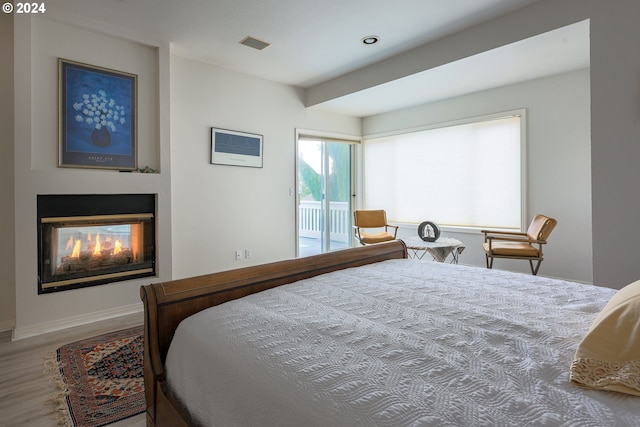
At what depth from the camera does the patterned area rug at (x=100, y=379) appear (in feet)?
5.62

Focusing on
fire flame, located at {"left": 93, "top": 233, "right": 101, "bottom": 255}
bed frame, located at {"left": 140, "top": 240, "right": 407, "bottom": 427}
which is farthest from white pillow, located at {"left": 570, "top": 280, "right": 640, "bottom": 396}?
fire flame, located at {"left": 93, "top": 233, "right": 101, "bottom": 255}

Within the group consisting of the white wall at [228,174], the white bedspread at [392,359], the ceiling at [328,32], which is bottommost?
the white bedspread at [392,359]

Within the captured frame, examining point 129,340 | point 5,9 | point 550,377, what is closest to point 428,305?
point 550,377

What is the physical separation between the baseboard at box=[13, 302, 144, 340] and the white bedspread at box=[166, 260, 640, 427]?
225cm

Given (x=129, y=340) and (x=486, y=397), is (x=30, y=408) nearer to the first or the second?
(x=129, y=340)

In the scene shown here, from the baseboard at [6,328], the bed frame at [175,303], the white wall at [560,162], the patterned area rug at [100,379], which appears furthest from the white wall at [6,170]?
the white wall at [560,162]

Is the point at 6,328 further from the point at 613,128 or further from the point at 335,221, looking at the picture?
the point at 613,128

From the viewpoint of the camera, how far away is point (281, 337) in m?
1.11

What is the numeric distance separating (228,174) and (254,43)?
1536mm

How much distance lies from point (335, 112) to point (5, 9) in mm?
3890

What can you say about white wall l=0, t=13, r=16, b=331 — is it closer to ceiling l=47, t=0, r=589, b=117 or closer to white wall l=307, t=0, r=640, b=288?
ceiling l=47, t=0, r=589, b=117

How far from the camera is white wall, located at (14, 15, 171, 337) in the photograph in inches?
106

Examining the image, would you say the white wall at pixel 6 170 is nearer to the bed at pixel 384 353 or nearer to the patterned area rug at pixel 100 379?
the patterned area rug at pixel 100 379

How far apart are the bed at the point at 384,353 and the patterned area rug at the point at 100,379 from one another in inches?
21.5
